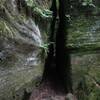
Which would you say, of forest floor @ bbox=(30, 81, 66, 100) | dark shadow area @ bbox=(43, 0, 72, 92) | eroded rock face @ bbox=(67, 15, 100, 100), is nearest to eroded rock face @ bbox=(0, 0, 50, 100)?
forest floor @ bbox=(30, 81, 66, 100)

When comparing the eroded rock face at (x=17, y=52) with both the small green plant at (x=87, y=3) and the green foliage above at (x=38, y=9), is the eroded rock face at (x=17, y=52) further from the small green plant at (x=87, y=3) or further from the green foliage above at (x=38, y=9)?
the small green plant at (x=87, y=3)

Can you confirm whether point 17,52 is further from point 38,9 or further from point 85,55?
point 85,55

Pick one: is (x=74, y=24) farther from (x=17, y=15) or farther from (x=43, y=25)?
(x=17, y=15)

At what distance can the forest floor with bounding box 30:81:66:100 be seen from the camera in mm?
5879

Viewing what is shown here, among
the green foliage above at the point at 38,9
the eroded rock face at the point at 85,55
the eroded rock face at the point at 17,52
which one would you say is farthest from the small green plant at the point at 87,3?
the eroded rock face at the point at 17,52

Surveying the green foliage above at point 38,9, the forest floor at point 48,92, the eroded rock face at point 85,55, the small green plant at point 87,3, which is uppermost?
the green foliage above at point 38,9

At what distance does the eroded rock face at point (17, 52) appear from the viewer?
429 centimetres

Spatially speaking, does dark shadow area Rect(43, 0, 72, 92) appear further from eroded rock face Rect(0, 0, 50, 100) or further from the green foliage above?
eroded rock face Rect(0, 0, 50, 100)

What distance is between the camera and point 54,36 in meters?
7.73

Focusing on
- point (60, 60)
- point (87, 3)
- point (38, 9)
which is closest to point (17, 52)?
point (38, 9)

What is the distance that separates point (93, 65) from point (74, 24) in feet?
3.43

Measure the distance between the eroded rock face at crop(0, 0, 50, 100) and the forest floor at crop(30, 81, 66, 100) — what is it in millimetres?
913

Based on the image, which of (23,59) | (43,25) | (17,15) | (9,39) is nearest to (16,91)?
(23,59)

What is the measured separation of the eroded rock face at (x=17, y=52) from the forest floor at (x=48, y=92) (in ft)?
3.00
